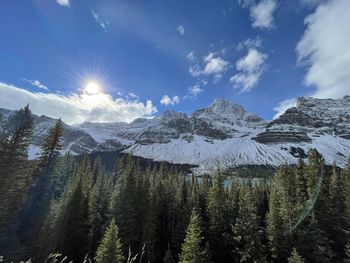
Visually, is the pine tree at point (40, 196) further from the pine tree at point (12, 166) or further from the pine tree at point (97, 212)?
the pine tree at point (12, 166)

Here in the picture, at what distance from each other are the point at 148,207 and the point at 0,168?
2222 centimetres

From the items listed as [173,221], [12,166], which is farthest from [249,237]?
[12,166]

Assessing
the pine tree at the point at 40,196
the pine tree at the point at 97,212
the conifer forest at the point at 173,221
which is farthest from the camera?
the pine tree at the point at 97,212

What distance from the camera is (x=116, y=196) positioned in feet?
132

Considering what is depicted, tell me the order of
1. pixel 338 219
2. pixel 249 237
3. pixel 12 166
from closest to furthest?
1. pixel 12 166
2. pixel 249 237
3. pixel 338 219

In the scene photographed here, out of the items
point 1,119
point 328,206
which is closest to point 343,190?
point 328,206

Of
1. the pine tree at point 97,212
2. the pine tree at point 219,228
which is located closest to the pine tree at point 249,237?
the pine tree at point 219,228

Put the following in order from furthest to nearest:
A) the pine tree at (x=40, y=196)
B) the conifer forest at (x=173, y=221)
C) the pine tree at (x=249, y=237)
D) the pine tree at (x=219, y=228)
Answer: the pine tree at (x=219, y=228)
the pine tree at (x=40, y=196)
the pine tree at (x=249, y=237)
the conifer forest at (x=173, y=221)

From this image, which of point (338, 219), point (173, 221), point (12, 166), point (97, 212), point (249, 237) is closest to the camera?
point (12, 166)

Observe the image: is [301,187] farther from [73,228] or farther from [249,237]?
[73,228]

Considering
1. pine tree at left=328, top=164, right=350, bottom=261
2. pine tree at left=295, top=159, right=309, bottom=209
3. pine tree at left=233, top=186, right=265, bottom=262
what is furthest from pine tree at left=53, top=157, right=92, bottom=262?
pine tree at left=328, top=164, right=350, bottom=261

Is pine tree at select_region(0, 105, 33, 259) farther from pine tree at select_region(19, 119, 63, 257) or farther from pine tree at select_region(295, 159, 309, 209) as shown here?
pine tree at select_region(295, 159, 309, 209)

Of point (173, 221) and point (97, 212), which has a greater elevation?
point (97, 212)

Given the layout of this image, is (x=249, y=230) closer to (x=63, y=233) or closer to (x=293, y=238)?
(x=293, y=238)
